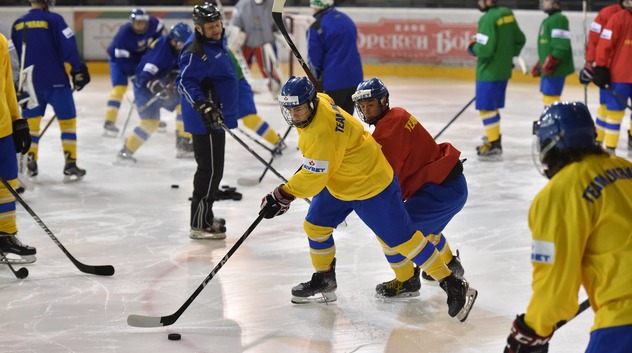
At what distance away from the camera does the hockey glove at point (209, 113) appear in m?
5.10

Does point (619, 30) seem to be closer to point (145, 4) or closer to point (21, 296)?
point (21, 296)

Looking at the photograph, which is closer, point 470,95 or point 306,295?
point 306,295

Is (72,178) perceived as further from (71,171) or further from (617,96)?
(617,96)

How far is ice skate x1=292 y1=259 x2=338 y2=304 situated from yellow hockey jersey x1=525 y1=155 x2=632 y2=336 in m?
2.04

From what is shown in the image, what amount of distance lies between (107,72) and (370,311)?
8.90m

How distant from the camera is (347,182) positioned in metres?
3.85

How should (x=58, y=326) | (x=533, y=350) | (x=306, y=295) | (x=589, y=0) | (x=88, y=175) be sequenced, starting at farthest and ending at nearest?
(x=589, y=0), (x=88, y=175), (x=306, y=295), (x=58, y=326), (x=533, y=350)

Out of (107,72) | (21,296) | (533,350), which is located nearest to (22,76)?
(21,296)

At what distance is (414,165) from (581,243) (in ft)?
6.37

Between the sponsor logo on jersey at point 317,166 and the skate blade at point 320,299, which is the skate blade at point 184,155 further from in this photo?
the sponsor logo on jersey at point 317,166

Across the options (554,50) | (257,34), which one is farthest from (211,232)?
(257,34)

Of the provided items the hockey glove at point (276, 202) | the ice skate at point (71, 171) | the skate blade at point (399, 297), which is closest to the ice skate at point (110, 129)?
the ice skate at point (71, 171)

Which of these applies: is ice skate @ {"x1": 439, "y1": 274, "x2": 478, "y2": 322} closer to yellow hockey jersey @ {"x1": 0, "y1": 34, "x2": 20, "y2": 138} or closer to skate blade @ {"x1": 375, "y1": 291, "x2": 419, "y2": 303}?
skate blade @ {"x1": 375, "y1": 291, "x2": 419, "y2": 303}

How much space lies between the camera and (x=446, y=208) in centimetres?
418
